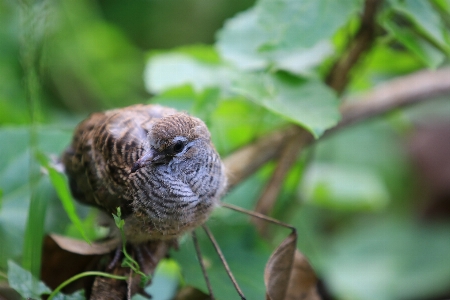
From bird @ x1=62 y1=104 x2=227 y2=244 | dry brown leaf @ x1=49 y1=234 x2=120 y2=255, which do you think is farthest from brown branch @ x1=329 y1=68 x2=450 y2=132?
dry brown leaf @ x1=49 y1=234 x2=120 y2=255

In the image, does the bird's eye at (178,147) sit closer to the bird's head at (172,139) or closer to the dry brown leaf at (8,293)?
the bird's head at (172,139)

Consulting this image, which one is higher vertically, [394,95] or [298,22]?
[298,22]

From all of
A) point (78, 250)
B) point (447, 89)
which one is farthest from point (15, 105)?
point (447, 89)

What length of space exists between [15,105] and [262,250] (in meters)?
1.81

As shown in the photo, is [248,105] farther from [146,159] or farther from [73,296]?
[73,296]

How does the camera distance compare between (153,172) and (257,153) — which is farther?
(257,153)

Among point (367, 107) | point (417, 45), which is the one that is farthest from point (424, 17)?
point (367, 107)

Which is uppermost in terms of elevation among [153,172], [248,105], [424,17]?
[424,17]

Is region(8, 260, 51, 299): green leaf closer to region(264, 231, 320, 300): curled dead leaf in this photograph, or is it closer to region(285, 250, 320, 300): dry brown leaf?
region(264, 231, 320, 300): curled dead leaf

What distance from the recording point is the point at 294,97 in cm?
174

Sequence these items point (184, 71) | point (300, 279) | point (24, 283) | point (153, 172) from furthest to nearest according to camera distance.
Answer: point (184, 71) → point (300, 279) → point (153, 172) → point (24, 283)

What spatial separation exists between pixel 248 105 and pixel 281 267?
0.98 m

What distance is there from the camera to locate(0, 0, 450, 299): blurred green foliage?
1.60 m

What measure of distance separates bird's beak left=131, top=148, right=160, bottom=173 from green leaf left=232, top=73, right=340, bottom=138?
0.38m
